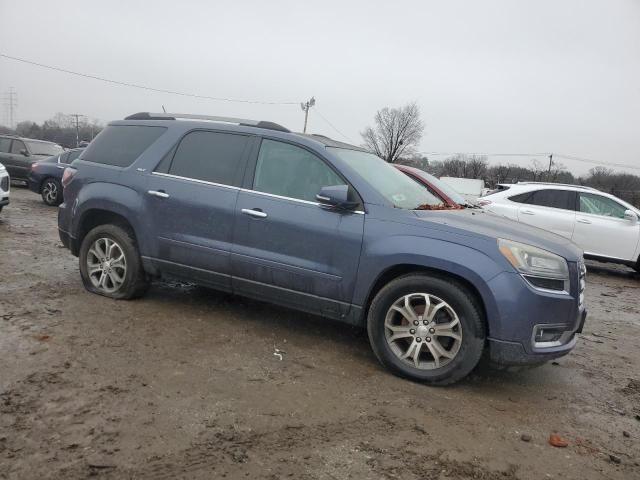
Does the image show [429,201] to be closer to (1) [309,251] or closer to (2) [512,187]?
(1) [309,251]

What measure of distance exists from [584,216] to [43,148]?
594 inches

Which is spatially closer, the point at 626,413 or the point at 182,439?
the point at 182,439

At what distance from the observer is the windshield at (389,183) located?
14.1 feet

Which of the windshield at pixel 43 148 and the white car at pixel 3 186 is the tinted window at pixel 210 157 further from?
the windshield at pixel 43 148

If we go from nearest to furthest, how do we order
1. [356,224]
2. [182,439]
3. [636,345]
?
[182,439], [356,224], [636,345]

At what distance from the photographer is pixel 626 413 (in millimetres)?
3713

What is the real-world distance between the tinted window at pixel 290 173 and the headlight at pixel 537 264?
55.7 inches

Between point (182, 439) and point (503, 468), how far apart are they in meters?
1.75

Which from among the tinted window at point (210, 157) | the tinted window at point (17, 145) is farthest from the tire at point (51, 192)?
the tinted window at point (210, 157)

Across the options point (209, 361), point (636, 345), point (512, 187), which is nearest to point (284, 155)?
point (209, 361)

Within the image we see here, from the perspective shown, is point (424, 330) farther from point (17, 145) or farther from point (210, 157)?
point (17, 145)

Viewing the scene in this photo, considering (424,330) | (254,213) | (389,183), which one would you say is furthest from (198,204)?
(424,330)

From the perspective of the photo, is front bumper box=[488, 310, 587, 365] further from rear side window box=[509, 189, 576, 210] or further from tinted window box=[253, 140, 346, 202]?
rear side window box=[509, 189, 576, 210]

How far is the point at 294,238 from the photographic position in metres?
4.20
